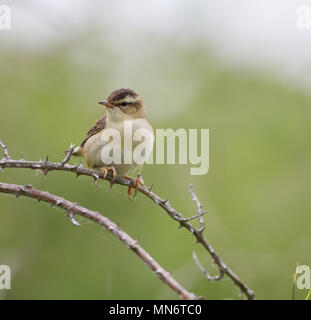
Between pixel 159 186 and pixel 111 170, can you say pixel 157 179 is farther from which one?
pixel 111 170

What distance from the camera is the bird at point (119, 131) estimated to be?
478cm

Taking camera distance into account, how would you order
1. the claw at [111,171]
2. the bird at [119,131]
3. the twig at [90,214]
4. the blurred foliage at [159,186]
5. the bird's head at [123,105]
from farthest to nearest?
the blurred foliage at [159,186] < the bird's head at [123,105] < the bird at [119,131] < the claw at [111,171] < the twig at [90,214]

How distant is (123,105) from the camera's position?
5.25m

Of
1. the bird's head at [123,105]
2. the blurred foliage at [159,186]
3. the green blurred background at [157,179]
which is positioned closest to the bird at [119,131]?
the bird's head at [123,105]

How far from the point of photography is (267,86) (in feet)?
27.0

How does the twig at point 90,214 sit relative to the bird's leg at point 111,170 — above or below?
below

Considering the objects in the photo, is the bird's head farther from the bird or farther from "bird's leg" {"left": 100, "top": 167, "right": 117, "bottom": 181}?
"bird's leg" {"left": 100, "top": 167, "right": 117, "bottom": 181}

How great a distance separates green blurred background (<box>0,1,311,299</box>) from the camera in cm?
615

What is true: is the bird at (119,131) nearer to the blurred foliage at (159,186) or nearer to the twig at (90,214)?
the blurred foliage at (159,186)

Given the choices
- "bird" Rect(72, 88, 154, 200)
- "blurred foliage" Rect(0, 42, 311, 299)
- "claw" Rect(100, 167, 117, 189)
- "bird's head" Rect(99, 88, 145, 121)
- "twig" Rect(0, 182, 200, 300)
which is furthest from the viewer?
"blurred foliage" Rect(0, 42, 311, 299)

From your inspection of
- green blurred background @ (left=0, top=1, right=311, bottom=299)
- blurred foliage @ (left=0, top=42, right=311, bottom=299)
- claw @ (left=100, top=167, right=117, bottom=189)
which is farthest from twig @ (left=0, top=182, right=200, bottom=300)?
green blurred background @ (left=0, top=1, right=311, bottom=299)

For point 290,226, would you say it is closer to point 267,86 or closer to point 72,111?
point 267,86

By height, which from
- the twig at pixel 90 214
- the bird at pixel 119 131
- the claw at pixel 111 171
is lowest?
the twig at pixel 90 214

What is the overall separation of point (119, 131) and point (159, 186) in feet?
5.96
